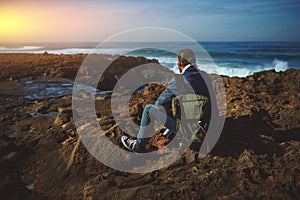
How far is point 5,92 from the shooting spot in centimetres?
750

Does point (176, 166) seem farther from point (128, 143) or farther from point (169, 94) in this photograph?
point (169, 94)

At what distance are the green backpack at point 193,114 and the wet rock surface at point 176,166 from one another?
0.32 meters

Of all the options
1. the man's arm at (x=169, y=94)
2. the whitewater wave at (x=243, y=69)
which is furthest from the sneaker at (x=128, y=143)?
the whitewater wave at (x=243, y=69)

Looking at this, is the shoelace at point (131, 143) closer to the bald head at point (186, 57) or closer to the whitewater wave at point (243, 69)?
the bald head at point (186, 57)

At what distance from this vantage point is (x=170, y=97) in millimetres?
3018

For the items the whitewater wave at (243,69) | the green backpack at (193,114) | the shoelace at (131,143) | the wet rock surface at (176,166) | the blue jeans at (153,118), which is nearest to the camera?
the wet rock surface at (176,166)

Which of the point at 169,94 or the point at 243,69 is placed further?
the point at 243,69

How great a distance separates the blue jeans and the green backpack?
0.35 ft

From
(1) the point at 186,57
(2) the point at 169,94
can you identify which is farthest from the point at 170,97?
(1) the point at 186,57

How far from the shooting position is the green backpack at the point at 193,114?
2801 mm

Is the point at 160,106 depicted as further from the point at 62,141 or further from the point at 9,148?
the point at 9,148

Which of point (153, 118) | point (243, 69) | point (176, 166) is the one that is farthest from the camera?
point (243, 69)

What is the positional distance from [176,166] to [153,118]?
2.08ft

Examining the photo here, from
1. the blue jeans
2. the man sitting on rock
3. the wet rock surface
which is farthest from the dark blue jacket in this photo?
the wet rock surface
